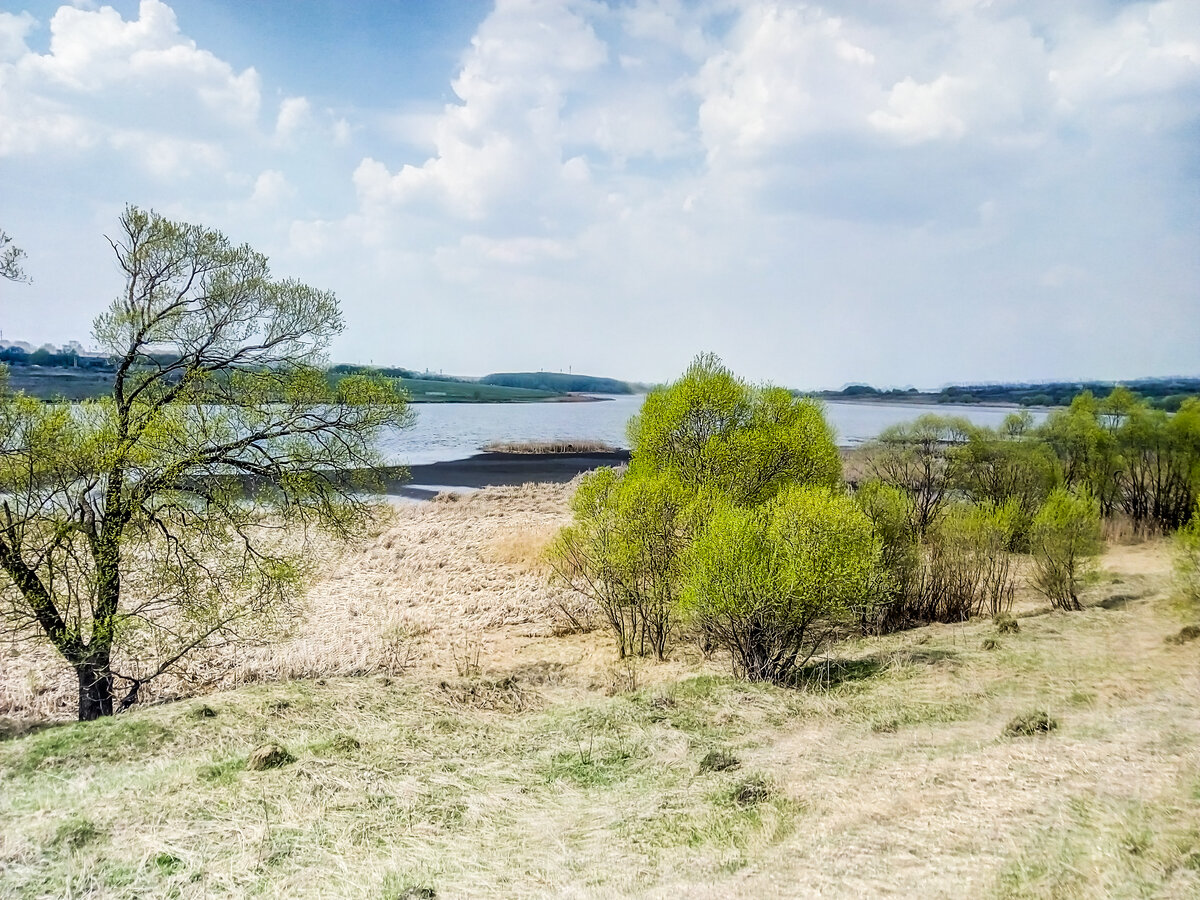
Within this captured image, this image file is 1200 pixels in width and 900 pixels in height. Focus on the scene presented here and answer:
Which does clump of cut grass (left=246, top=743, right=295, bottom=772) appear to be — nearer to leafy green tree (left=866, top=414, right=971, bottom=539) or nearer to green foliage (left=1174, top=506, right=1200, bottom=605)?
green foliage (left=1174, top=506, right=1200, bottom=605)

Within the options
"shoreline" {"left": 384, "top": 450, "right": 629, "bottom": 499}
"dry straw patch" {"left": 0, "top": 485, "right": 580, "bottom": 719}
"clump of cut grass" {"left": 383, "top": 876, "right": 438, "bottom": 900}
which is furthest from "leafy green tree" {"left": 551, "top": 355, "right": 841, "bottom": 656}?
"shoreline" {"left": 384, "top": 450, "right": 629, "bottom": 499}

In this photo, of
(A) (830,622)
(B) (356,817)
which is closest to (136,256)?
(B) (356,817)

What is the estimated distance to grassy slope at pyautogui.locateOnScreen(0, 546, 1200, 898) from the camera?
19.5 feet

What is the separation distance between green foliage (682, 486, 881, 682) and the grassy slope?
1.48 m

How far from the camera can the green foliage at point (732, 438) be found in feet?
58.5

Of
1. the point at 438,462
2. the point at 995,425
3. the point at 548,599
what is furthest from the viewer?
the point at 438,462

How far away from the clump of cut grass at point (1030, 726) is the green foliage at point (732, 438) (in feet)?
27.7

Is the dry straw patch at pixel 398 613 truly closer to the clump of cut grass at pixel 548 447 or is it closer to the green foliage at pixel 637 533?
the green foliage at pixel 637 533

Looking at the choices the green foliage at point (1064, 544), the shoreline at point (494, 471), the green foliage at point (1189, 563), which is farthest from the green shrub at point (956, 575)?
the shoreline at point (494, 471)

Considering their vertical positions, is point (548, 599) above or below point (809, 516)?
below

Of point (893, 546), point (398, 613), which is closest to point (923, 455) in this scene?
point (893, 546)

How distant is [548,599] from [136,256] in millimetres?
15041

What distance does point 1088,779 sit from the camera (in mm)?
7070

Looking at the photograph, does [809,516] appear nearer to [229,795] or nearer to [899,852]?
[899,852]
